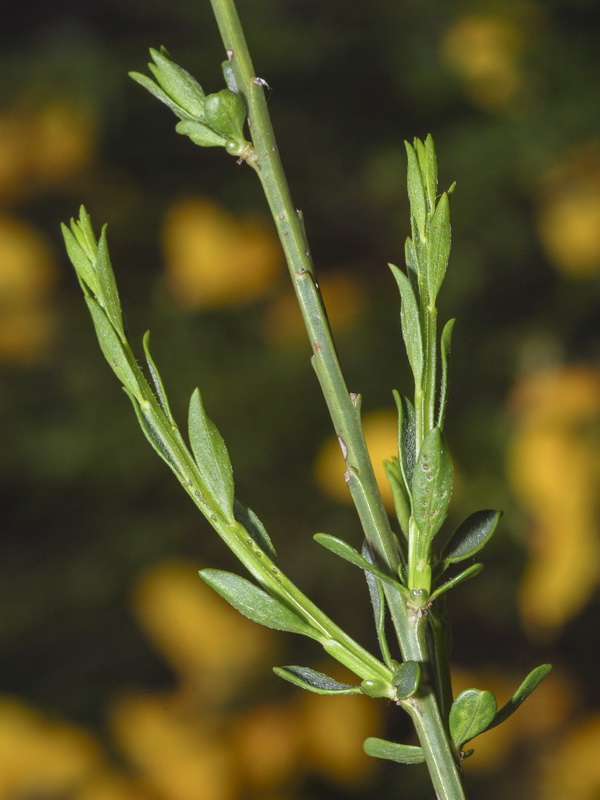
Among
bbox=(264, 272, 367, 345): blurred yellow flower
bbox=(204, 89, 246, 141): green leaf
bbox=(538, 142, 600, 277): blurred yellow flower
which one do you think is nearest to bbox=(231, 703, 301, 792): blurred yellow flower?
bbox=(264, 272, 367, 345): blurred yellow flower

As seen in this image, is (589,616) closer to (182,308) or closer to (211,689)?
(211,689)

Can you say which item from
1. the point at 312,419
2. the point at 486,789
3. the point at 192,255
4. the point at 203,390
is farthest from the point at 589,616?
the point at 192,255

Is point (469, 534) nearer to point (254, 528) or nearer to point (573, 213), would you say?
point (254, 528)

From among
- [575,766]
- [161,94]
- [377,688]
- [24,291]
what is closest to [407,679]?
[377,688]

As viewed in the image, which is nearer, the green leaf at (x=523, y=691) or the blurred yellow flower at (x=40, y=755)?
the green leaf at (x=523, y=691)

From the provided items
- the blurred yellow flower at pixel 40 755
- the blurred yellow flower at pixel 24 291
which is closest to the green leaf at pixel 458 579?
the blurred yellow flower at pixel 40 755

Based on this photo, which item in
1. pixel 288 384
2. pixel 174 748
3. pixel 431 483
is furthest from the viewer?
pixel 288 384

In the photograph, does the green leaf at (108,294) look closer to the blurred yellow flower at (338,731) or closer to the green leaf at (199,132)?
the green leaf at (199,132)
